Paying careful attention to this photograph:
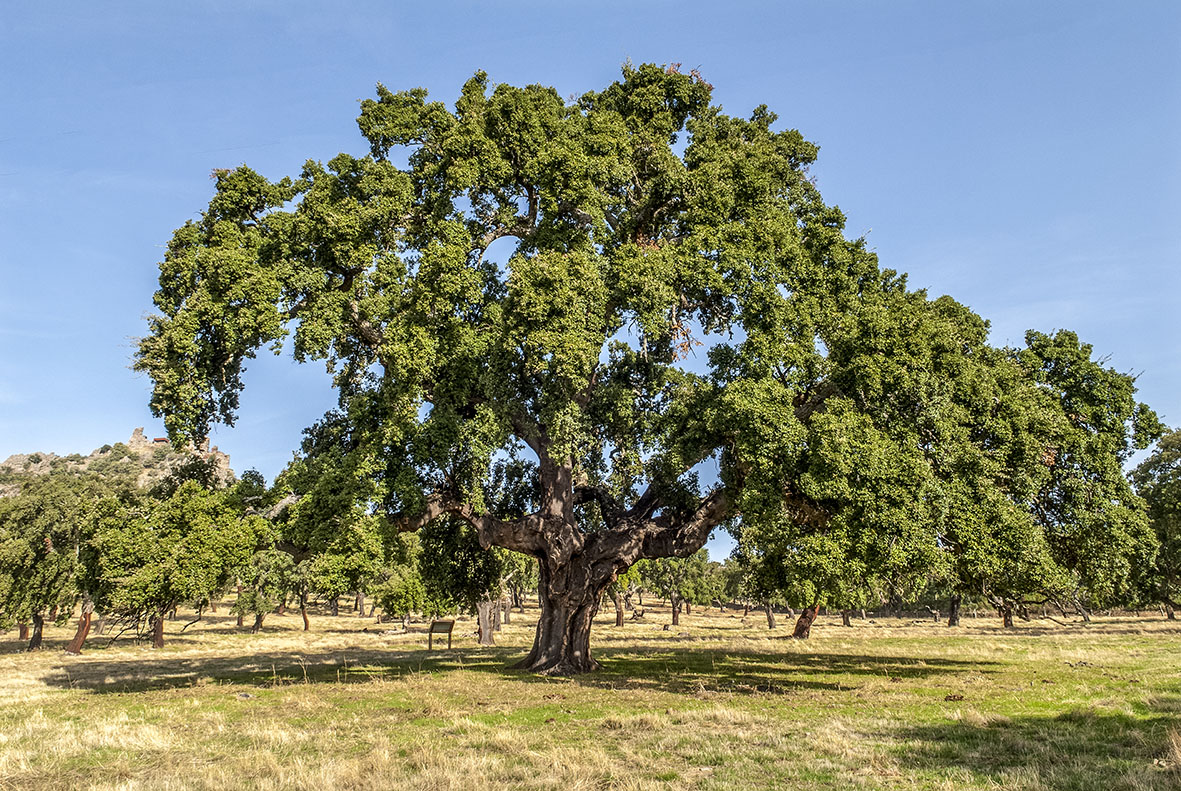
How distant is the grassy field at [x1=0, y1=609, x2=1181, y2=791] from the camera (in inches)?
397

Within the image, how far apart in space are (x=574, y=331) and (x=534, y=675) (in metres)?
13.6

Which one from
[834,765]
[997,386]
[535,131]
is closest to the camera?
[834,765]

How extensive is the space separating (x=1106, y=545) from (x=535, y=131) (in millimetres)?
26511

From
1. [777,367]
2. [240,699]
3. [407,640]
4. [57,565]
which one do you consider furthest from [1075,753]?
[57,565]

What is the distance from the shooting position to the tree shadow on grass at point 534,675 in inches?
915

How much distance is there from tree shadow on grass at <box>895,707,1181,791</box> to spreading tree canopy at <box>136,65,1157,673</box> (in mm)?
5306

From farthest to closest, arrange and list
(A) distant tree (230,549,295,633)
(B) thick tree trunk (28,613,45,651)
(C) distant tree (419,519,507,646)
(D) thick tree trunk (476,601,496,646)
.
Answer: (D) thick tree trunk (476,601,496,646) < (B) thick tree trunk (28,613,45,651) < (C) distant tree (419,519,507,646) < (A) distant tree (230,549,295,633)

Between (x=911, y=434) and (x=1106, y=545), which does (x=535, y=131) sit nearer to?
(x=911, y=434)

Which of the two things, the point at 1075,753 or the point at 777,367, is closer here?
the point at 1075,753

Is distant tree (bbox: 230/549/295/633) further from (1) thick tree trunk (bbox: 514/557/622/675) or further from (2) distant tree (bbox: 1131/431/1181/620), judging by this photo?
(2) distant tree (bbox: 1131/431/1181/620)

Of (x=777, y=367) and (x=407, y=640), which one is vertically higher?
(x=777, y=367)

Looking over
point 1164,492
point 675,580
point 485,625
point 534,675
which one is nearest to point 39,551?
point 485,625

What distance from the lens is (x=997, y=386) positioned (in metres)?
23.9

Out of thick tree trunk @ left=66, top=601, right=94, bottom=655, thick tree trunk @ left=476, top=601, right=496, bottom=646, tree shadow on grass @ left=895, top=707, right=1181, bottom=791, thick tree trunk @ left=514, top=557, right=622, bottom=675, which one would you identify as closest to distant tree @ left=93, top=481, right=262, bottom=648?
thick tree trunk @ left=514, top=557, right=622, bottom=675
